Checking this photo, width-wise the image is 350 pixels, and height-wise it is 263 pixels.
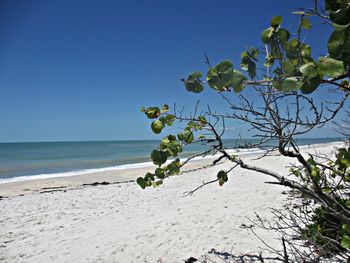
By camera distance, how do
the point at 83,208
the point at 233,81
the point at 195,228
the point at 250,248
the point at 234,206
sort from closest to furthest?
1. the point at 233,81
2. the point at 250,248
3. the point at 195,228
4. the point at 234,206
5. the point at 83,208

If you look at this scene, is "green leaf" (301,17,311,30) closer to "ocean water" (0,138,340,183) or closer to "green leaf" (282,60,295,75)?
"green leaf" (282,60,295,75)

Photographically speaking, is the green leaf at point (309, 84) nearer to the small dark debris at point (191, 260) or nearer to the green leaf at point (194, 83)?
the green leaf at point (194, 83)

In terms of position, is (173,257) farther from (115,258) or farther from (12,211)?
(12,211)

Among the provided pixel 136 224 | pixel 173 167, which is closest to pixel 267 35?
pixel 173 167

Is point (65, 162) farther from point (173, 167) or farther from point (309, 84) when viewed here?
point (309, 84)

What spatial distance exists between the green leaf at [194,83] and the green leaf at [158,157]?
0.37m

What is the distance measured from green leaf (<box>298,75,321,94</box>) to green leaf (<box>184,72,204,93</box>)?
36cm

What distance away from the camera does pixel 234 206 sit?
712 centimetres

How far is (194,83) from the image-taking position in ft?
3.02

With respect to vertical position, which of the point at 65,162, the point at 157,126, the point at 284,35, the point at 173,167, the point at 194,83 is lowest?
the point at 65,162

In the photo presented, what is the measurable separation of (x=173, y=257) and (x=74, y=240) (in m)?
2.49

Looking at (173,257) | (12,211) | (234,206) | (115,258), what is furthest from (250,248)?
(12,211)

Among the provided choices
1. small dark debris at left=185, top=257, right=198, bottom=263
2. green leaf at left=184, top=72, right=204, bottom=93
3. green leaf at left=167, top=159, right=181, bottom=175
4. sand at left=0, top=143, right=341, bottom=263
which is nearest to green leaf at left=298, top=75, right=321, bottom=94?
green leaf at left=184, top=72, right=204, bottom=93

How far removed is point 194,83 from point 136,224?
6.06m
